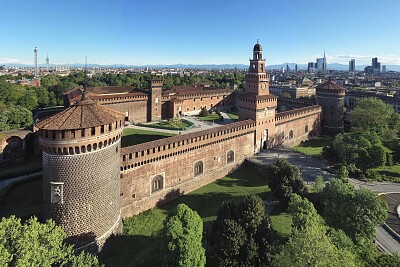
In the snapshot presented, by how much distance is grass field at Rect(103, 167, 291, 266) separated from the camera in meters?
23.3

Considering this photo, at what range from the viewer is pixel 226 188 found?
35812 millimetres

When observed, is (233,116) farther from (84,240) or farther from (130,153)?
(84,240)

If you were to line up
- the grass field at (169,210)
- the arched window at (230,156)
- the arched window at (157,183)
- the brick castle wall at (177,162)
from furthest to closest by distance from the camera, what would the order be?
the arched window at (230,156) → the arched window at (157,183) → the brick castle wall at (177,162) → the grass field at (169,210)

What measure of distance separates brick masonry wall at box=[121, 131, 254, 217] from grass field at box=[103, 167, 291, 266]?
32.5 inches

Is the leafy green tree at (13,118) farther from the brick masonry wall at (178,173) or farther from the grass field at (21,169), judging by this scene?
the brick masonry wall at (178,173)

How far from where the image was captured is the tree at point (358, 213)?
22.8 m

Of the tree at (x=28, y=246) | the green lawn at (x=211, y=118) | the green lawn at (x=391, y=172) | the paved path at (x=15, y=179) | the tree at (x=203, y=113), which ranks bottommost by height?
the paved path at (x=15, y=179)

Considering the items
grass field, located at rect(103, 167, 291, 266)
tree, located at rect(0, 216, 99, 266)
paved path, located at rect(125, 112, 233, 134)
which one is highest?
paved path, located at rect(125, 112, 233, 134)

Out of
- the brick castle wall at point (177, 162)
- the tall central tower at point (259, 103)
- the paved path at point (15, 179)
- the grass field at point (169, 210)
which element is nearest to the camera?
the grass field at point (169, 210)

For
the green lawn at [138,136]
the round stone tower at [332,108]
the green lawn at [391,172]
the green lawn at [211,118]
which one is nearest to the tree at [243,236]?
the green lawn at [391,172]

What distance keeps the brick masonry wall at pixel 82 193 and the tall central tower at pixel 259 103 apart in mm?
26080

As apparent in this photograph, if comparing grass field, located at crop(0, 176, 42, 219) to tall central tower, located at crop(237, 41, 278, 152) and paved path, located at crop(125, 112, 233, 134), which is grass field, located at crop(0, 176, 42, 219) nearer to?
paved path, located at crop(125, 112, 233, 134)

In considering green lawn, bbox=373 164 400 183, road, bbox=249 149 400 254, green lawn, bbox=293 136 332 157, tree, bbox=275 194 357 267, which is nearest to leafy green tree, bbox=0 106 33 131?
road, bbox=249 149 400 254

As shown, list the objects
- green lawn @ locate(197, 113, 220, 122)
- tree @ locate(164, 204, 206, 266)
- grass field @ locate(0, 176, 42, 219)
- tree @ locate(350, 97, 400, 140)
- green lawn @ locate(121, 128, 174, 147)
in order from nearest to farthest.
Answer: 1. tree @ locate(164, 204, 206, 266)
2. grass field @ locate(0, 176, 42, 219)
3. green lawn @ locate(121, 128, 174, 147)
4. tree @ locate(350, 97, 400, 140)
5. green lawn @ locate(197, 113, 220, 122)
